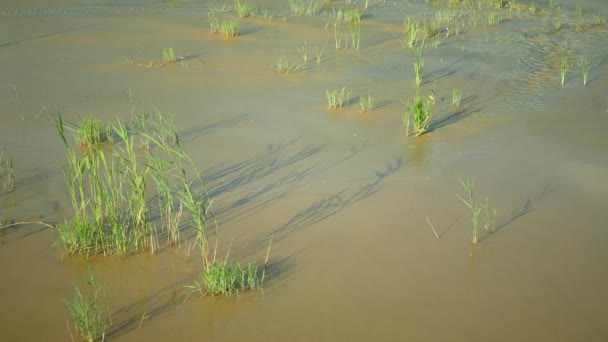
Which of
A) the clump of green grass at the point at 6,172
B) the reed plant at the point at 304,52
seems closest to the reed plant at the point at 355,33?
the reed plant at the point at 304,52

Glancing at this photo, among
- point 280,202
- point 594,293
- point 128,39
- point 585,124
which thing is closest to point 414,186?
point 280,202

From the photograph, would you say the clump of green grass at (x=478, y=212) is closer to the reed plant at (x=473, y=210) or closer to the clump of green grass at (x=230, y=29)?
the reed plant at (x=473, y=210)

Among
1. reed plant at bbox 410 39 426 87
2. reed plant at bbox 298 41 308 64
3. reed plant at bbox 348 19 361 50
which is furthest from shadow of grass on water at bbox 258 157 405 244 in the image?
reed plant at bbox 348 19 361 50

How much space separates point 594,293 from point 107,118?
461 cm

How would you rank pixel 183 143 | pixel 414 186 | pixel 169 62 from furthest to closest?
pixel 169 62 → pixel 183 143 → pixel 414 186

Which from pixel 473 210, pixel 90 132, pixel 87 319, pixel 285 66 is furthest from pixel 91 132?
pixel 473 210

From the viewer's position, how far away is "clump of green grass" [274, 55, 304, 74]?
815cm

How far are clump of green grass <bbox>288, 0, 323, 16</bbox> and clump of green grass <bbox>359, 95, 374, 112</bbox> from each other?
4027mm

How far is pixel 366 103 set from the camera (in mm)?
7137

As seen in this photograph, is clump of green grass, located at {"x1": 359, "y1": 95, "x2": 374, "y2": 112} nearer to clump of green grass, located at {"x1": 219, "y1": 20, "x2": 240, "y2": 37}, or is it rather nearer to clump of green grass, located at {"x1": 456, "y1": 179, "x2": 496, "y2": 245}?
clump of green grass, located at {"x1": 456, "y1": 179, "x2": 496, "y2": 245}

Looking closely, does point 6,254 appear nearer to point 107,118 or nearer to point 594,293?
point 107,118

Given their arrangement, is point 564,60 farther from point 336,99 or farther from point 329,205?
point 329,205

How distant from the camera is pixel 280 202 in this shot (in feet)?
16.3

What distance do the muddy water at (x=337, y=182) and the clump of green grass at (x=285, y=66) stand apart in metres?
0.13
